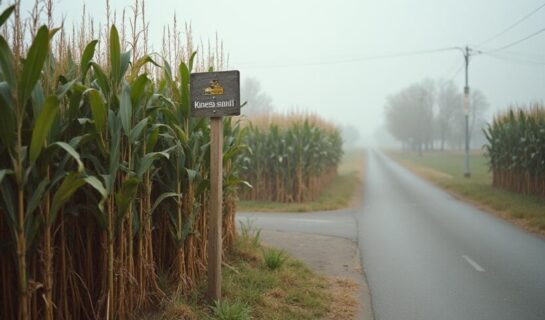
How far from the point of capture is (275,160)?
1503 centimetres

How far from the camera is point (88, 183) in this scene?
11.2 feet

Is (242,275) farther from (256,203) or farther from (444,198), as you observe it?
(444,198)

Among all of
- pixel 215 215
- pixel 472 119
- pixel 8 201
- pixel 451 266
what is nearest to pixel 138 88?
pixel 8 201

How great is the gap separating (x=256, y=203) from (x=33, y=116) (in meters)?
11.5

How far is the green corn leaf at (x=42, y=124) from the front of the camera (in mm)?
2707

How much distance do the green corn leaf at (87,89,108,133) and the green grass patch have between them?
1.93 m

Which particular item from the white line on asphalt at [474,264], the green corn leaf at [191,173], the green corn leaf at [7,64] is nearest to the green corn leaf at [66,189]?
the green corn leaf at [7,64]

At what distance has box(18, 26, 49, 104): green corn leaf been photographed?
275cm

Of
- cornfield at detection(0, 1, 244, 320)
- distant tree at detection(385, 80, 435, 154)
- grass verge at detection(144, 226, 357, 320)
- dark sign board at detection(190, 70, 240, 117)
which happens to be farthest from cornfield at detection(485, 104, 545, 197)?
distant tree at detection(385, 80, 435, 154)

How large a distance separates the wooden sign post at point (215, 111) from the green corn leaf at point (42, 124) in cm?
174

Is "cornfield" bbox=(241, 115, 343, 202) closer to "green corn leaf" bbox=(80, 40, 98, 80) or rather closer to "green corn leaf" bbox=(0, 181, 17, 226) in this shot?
"green corn leaf" bbox=(80, 40, 98, 80)

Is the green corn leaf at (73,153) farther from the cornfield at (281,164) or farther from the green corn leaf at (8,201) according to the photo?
the cornfield at (281,164)

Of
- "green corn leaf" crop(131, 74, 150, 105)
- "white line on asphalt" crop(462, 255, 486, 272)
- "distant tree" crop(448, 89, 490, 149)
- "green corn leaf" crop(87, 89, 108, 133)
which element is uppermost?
"distant tree" crop(448, 89, 490, 149)

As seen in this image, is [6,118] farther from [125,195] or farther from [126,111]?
[125,195]
